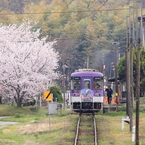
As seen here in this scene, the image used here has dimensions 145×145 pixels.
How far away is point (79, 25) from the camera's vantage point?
104375 millimetres

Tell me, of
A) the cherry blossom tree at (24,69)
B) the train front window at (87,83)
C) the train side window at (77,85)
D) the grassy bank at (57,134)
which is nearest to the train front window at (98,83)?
the train front window at (87,83)

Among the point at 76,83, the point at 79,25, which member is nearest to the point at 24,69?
the point at 76,83

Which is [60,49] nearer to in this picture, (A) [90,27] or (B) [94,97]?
(A) [90,27]

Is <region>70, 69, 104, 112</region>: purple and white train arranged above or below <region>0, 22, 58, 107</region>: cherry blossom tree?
below

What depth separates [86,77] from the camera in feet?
111

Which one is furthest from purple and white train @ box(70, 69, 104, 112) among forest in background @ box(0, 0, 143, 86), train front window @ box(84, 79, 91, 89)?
forest in background @ box(0, 0, 143, 86)

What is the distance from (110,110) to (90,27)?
58.5m

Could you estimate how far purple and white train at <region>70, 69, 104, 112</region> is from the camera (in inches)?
1331

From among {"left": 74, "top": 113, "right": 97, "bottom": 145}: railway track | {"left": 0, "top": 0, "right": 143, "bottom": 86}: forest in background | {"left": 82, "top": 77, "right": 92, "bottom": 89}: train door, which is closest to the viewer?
{"left": 74, "top": 113, "right": 97, "bottom": 145}: railway track

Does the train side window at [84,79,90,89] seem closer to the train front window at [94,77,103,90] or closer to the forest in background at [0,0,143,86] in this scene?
the train front window at [94,77,103,90]

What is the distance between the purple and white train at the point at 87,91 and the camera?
33.8m

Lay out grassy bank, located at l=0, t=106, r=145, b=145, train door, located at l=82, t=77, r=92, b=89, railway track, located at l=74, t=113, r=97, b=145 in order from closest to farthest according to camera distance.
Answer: railway track, located at l=74, t=113, r=97, b=145 → grassy bank, located at l=0, t=106, r=145, b=145 → train door, located at l=82, t=77, r=92, b=89

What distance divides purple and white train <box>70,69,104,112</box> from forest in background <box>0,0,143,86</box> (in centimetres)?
4731

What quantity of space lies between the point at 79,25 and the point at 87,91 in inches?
2811
